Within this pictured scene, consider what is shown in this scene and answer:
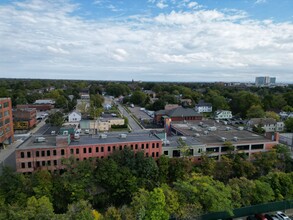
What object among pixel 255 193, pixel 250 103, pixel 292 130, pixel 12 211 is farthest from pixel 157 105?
pixel 12 211

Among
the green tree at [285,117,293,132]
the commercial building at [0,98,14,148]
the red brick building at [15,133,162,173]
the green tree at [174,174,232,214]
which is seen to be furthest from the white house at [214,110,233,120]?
the commercial building at [0,98,14,148]

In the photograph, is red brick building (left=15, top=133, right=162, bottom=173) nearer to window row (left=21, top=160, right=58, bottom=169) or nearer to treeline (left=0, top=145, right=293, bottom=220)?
window row (left=21, top=160, right=58, bottom=169)

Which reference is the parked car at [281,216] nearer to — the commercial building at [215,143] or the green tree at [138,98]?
the commercial building at [215,143]

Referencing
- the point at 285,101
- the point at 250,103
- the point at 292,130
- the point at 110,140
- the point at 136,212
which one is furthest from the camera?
the point at 285,101

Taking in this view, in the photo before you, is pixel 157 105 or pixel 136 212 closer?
pixel 136 212

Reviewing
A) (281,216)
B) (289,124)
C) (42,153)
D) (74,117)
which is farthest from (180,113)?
(281,216)

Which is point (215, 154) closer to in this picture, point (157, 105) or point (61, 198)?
point (61, 198)

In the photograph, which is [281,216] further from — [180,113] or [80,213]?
[180,113]
